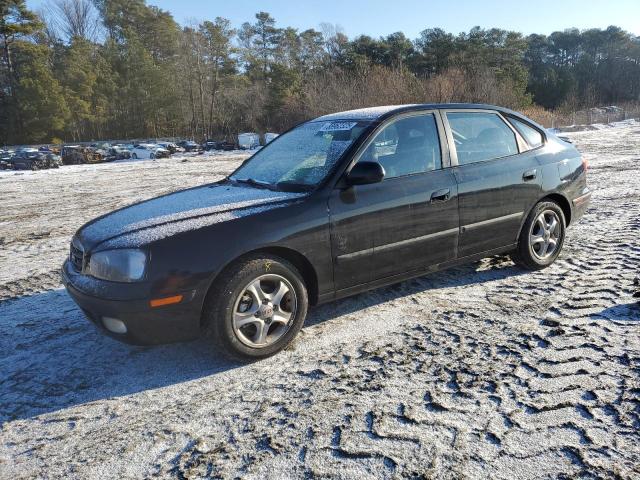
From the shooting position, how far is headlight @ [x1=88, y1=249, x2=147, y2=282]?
2.94 metres

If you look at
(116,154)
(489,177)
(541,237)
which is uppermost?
(116,154)

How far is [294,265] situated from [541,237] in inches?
104

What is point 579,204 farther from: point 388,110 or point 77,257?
point 77,257

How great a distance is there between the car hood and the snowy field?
2.82 ft

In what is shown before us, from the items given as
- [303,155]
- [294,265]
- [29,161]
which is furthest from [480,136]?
[29,161]

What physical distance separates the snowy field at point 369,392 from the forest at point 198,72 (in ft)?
116

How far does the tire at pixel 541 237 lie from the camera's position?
4.56 metres

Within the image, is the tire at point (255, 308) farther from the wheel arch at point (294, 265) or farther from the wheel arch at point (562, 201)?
the wheel arch at point (562, 201)

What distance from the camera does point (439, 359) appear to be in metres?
3.13

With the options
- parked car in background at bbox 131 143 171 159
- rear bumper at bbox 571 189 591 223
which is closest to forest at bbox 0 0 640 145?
parked car in background at bbox 131 143 171 159

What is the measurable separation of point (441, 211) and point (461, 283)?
923 millimetres

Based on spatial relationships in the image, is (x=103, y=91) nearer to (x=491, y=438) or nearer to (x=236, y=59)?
(x=236, y=59)

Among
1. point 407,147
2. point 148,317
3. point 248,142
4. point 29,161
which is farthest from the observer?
point 248,142

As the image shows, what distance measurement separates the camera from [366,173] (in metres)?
3.44
